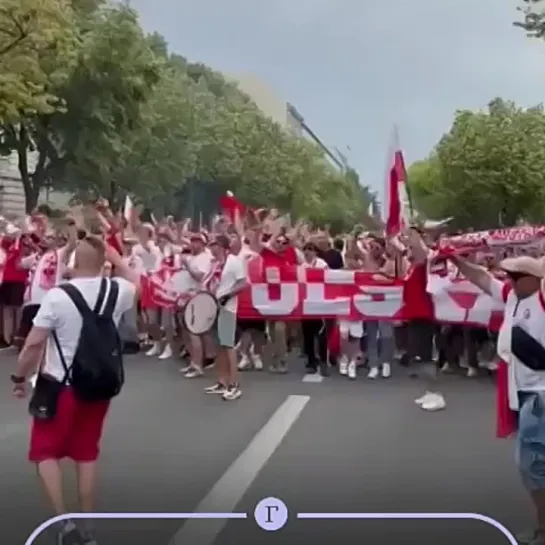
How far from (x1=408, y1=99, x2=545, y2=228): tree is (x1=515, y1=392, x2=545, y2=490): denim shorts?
663mm

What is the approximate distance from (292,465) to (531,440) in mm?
929

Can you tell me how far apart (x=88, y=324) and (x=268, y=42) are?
3.48ft

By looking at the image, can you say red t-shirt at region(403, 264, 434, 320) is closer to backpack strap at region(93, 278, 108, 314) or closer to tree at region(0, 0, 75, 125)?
backpack strap at region(93, 278, 108, 314)

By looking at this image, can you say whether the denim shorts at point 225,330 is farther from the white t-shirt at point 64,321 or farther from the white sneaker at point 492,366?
the white t-shirt at point 64,321

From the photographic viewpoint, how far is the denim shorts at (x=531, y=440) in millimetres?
3344

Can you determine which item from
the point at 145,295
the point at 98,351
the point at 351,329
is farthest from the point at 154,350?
the point at 351,329

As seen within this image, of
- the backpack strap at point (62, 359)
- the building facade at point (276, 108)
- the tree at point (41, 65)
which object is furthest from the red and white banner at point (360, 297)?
the tree at point (41, 65)

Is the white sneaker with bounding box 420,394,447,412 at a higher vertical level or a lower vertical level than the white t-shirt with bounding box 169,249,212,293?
lower

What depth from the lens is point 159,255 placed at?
464 centimetres

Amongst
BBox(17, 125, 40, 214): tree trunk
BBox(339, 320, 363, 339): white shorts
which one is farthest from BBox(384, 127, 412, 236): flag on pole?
BBox(339, 320, 363, 339): white shorts

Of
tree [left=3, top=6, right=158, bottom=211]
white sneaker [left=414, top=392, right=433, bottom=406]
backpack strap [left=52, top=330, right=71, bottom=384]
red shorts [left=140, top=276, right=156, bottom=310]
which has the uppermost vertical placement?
tree [left=3, top=6, right=158, bottom=211]

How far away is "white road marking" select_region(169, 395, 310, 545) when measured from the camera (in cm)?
292

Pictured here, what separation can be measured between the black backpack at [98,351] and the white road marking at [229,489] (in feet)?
1.23

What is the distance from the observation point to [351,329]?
9266 mm
